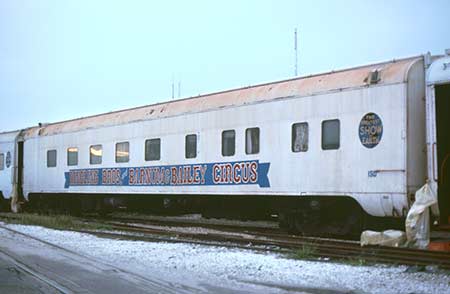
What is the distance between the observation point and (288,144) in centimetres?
1350

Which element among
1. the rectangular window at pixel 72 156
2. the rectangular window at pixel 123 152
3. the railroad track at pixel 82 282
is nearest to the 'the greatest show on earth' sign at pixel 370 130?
the railroad track at pixel 82 282

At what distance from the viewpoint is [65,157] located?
21.9 m

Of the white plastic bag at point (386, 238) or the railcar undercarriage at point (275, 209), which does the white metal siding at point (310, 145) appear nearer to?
the railcar undercarriage at point (275, 209)

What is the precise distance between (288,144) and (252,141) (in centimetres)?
122

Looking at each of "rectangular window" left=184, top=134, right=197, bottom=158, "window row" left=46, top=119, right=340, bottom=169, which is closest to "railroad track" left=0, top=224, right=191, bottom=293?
"window row" left=46, top=119, right=340, bottom=169

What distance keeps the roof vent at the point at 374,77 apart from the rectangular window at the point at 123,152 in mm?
8754

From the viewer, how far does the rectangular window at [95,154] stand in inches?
781

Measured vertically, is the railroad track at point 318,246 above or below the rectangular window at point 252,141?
below

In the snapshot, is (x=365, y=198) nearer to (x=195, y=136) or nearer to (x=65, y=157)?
(x=195, y=136)

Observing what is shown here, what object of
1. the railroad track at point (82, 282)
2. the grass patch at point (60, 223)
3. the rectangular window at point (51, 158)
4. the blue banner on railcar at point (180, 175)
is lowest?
the railroad track at point (82, 282)

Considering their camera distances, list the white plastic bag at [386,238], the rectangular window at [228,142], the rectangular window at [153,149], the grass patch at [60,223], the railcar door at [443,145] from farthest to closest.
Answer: the rectangular window at [153,149], the grass patch at [60,223], the rectangular window at [228,142], the railcar door at [443,145], the white plastic bag at [386,238]

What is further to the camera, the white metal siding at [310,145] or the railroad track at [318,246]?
the white metal siding at [310,145]

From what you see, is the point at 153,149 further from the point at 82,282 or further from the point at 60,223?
the point at 82,282

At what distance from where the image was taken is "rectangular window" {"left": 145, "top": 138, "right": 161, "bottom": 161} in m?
17.4
